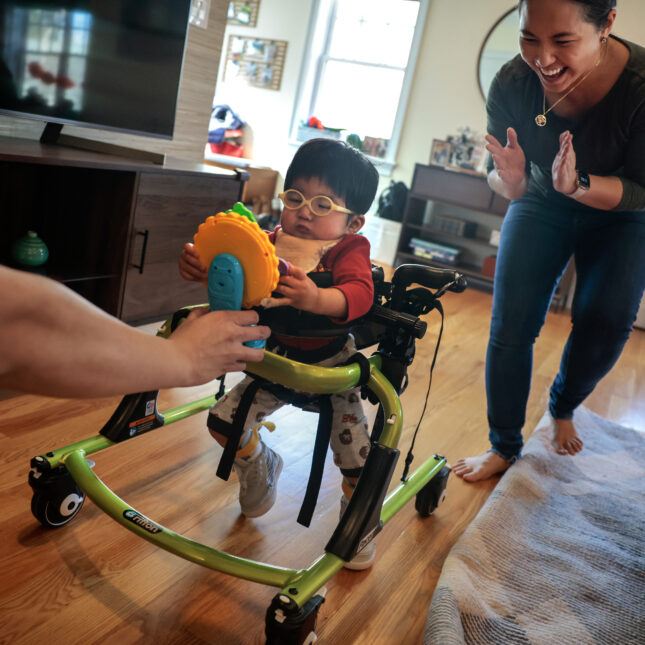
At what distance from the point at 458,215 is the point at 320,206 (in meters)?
3.98

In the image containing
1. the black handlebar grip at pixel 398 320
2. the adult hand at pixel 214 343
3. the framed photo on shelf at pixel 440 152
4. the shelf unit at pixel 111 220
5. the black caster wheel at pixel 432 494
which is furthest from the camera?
the framed photo on shelf at pixel 440 152

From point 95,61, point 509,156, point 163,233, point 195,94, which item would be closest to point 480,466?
point 509,156

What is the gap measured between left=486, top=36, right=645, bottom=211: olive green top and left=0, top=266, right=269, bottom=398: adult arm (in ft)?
3.63

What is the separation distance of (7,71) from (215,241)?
1405 mm

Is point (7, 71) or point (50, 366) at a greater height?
point (7, 71)

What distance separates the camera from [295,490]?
4.77ft

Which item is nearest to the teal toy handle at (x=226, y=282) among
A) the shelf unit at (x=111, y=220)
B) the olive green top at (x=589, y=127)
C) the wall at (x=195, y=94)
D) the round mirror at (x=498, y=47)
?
the olive green top at (x=589, y=127)

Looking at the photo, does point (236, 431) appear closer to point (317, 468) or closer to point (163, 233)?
point (317, 468)

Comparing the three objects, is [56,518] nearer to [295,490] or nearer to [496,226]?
[295,490]

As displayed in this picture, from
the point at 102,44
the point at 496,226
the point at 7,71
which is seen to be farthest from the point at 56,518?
the point at 496,226

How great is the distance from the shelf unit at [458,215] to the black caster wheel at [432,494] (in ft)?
10.3

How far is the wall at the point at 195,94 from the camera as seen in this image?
8.75ft

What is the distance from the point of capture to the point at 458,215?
191 inches

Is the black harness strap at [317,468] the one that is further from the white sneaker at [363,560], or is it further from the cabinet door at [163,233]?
the cabinet door at [163,233]
